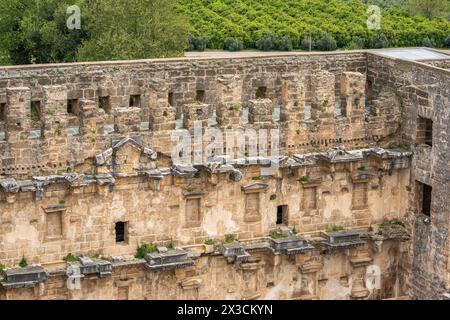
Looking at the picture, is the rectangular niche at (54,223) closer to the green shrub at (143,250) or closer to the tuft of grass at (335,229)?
the green shrub at (143,250)

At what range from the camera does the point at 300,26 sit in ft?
A: 284

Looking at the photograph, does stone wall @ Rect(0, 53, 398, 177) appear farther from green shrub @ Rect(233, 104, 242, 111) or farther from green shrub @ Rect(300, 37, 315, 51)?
green shrub @ Rect(300, 37, 315, 51)

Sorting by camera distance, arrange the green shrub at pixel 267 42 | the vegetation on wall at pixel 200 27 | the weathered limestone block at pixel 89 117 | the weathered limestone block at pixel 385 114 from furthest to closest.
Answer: the green shrub at pixel 267 42 < the vegetation on wall at pixel 200 27 < the weathered limestone block at pixel 385 114 < the weathered limestone block at pixel 89 117

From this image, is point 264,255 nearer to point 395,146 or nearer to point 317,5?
point 395,146

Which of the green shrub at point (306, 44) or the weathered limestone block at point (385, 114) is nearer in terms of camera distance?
the weathered limestone block at point (385, 114)

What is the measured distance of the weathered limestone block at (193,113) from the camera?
132 ft

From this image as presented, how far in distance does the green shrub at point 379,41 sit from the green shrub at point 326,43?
2476 millimetres

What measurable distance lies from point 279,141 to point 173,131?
141 inches

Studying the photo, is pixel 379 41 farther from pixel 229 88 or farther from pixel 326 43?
pixel 229 88

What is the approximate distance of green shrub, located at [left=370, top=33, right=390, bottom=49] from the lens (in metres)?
84.5

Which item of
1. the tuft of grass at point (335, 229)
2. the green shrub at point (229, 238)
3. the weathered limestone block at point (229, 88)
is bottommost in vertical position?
the tuft of grass at point (335, 229)

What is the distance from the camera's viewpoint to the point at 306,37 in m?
84.6

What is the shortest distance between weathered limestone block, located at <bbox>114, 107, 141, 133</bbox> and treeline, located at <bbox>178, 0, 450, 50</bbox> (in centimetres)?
4112

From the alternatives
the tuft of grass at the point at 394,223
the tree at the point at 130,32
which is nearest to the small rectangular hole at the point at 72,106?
the tuft of grass at the point at 394,223
